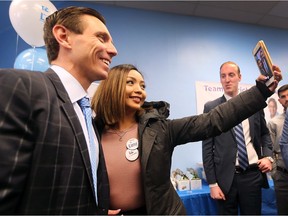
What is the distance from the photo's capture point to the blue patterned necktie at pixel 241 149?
1619 mm

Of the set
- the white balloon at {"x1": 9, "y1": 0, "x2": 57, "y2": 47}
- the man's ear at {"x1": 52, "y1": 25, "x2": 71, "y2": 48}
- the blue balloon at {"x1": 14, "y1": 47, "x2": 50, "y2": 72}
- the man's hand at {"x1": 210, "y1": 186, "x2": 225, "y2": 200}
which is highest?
the white balloon at {"x1": 9, "y1": 0, "x2": 57, "y2": 47}

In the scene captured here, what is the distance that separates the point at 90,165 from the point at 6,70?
0.32m

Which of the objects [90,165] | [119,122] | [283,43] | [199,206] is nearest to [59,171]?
[90,165]

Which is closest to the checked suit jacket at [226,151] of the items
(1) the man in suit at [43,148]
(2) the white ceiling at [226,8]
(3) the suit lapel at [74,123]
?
(1) the man in suit at [43,148]

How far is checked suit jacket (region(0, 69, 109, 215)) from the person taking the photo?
48 cm

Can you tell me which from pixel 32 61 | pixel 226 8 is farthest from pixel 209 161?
pixel 226 8

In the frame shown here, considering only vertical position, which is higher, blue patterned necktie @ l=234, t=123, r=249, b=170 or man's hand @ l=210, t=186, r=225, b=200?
blue patterned necktie @ l=234, t=123, r=249, b=170

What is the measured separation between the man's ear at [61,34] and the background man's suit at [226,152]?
1330 mm

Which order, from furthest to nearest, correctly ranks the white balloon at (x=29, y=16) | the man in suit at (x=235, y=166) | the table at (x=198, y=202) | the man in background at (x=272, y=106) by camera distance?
the man in background at (x=272, y=106)
the table at (x=198, y=202)
the white balloon at (x=29, y=16)
the man in suit at (x=235, y=166)

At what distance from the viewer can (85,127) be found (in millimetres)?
698

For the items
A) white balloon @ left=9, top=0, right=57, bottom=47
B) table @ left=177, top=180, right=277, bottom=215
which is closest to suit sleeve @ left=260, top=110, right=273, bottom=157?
table @ left=177, top=180, right=277, bottom=215

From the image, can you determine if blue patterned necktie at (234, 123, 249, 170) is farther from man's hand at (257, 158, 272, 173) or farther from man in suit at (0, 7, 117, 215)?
man in suit at (0, 7, 117, 215)

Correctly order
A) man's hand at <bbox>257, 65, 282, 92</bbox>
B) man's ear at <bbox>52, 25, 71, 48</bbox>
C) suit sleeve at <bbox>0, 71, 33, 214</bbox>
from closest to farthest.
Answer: suit sleeve at <bbox>0, 71, 33, 214</bbox>, man's ear at <bbox>52, 25, 71, 48</bbox>, man's hand at <bbox>257, 65, 282, 92</bbox>

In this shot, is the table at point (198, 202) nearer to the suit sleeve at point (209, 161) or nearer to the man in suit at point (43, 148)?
the suit sleeve at point (209, 161)
